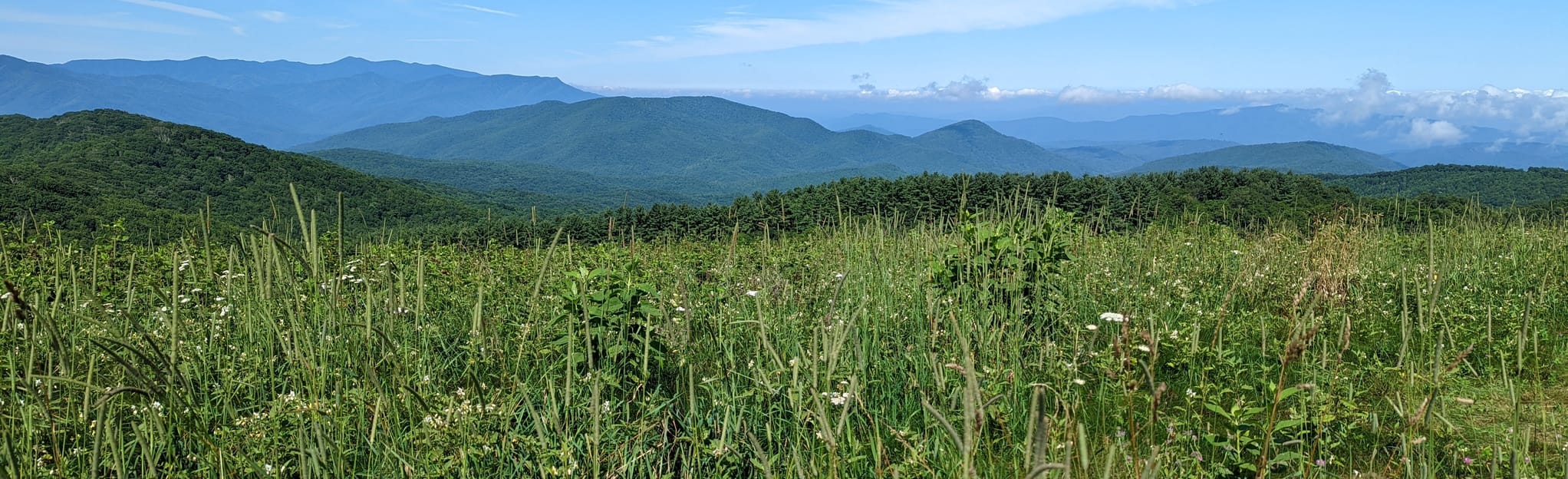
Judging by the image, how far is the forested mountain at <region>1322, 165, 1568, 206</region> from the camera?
88756 millimetres

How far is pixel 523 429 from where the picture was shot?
302 centimetres

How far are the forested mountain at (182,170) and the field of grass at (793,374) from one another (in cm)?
10680

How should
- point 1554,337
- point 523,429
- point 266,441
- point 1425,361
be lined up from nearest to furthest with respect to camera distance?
1. point 266,441
2. point 523,429
3. point 1425,361
4. point 1554,337

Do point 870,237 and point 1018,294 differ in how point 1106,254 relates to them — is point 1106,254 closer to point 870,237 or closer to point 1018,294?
point 870,237

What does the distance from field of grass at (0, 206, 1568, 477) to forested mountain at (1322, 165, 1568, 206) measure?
89.2 m

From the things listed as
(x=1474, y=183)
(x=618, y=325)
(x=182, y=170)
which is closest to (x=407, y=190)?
(x=182, y=170)

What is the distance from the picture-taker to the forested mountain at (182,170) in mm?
120750

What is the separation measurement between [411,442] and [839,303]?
8.51 ft

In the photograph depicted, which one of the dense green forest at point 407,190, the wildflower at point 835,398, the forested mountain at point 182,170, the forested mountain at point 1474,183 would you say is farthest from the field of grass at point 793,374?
the forested mountain at point 182,170

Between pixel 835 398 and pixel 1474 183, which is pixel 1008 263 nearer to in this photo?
pixel 835 398

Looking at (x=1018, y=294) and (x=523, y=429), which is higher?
(x=1018, y=294)

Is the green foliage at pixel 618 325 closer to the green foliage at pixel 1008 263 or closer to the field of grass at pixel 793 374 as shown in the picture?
the field of grass at pixel 793 374

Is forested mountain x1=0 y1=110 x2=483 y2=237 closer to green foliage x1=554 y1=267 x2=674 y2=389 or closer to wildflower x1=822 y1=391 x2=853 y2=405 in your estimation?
green foliage x1=554 y1=267 x2=674 y2=389

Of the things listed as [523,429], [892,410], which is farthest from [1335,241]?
[523,429]
